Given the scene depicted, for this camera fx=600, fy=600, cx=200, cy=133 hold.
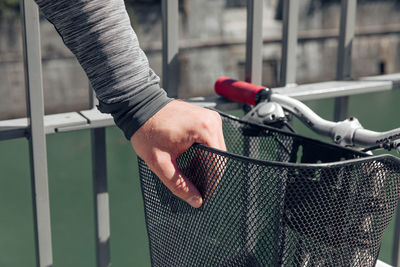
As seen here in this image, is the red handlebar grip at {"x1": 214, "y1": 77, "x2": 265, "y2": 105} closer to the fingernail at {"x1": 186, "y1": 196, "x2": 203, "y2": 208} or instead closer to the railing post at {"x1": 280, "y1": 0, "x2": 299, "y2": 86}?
the railing post at {"x1": 280, "y1": 0, "x2": 299, "y2": 86}

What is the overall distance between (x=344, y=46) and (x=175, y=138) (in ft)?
2.87

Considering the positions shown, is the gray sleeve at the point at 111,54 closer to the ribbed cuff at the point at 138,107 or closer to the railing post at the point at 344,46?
the ribbed cuff at the point at 138,107

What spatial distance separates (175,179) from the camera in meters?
0.88

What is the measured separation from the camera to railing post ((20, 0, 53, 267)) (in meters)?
1.21

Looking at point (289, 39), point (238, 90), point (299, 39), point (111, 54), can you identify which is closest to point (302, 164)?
point (111, 54)

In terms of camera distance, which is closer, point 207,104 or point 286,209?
point 286,209

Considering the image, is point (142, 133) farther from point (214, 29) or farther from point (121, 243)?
point (214, 29)

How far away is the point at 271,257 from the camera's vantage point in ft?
2.91

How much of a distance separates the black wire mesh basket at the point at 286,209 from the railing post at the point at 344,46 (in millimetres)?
658

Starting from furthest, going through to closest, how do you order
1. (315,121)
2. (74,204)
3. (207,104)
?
(74,204) → (207,104) → (315,121)

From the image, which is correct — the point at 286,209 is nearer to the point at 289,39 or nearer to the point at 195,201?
the point at 195,201

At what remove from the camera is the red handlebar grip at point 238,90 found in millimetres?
1257

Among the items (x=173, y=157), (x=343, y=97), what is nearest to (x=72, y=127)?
(x=173, y=157)

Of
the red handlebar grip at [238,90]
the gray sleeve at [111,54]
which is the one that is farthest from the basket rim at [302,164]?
the red handlebar grip at [238,90]
